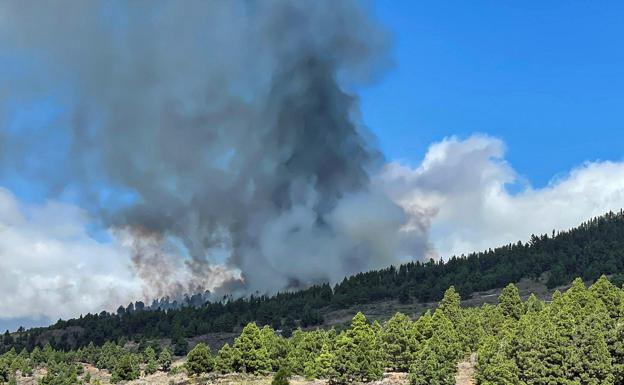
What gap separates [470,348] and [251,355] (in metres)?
44.9

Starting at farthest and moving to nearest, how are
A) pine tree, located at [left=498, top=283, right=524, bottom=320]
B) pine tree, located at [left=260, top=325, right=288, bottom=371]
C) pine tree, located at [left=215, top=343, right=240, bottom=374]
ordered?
pine tree, located at [left=498, top=283, right=524, bottom=320] < pine tree, located at [left=260, top=325, right=288, bottom=371] < pine tree, located at [left=215, top=343, right=240, bottom=374]

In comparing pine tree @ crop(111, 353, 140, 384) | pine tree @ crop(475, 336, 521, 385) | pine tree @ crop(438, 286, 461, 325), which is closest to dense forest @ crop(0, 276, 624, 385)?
pine tree @ crop(475, 336, 521, 385)

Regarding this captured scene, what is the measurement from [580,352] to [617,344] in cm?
483

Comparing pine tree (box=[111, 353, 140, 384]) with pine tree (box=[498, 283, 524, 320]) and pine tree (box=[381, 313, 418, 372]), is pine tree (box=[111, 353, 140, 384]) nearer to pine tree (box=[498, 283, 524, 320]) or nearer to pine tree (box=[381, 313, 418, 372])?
pine tree (box=[381, 313, 418, 372])

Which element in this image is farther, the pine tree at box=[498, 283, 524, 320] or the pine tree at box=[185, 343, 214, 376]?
the pine tree at box=[498, 283, 524, 320]

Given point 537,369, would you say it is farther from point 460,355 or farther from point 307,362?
point 307,362

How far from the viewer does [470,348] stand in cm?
12388

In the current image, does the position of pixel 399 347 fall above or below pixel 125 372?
above

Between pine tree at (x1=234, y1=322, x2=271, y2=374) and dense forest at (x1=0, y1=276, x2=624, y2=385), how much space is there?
0.18 m

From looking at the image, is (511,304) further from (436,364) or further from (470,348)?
(436,364)

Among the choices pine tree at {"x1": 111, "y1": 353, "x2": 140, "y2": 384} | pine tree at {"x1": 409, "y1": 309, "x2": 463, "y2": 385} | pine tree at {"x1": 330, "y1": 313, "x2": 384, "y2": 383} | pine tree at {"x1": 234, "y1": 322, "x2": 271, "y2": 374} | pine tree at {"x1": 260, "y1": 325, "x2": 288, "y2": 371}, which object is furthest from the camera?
pine tree at {"x1": 111, "y1": 353, "x2": 140, "y2": 384}

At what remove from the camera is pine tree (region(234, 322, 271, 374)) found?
11156cm

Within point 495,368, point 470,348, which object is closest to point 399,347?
point 470,348

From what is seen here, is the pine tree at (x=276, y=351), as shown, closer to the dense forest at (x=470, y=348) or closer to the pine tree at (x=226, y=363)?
the dense forest at (x=470, y=348)
